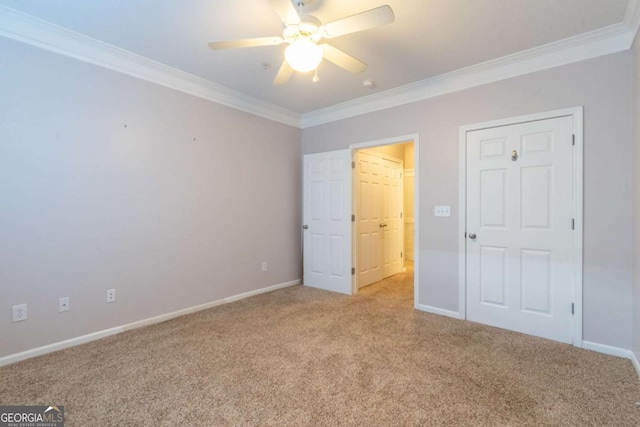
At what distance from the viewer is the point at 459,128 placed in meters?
3.18

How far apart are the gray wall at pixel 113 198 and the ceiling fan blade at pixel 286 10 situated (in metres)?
1.93

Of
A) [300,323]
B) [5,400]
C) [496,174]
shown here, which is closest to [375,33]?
[496,174]

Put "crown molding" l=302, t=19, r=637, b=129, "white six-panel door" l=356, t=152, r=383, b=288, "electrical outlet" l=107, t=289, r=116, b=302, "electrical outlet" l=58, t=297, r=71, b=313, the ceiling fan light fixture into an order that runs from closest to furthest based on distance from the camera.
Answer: the ceiling fan light fixture < "crown molding" l=302, t=19, r=637, b=129 < "electrical outlet" l=58, t=297, r=71, b=313 < "electrical outlet" l=107, t=289, r=116, b=302 < "white six-panel door" l=356, t=152, r=383, b=288

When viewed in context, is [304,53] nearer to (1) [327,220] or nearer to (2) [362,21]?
(2) [362,21]

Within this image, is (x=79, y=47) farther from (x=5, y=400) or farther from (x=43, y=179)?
(x=5, y=400)

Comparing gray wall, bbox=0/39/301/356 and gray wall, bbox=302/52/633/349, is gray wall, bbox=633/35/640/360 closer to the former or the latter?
gray wall, bbox=302/52/633/349

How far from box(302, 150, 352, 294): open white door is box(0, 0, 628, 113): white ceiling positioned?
4.50 ft

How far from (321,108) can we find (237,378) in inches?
137

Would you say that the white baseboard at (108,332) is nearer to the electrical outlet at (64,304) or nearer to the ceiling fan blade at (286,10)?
the electrical outlet at (64,304)

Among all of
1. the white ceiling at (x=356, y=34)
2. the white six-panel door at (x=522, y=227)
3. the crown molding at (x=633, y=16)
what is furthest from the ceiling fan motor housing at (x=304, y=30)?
the crown molding at (x=633, y=16)

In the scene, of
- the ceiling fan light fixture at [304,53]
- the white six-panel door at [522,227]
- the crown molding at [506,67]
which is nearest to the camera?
the ceiling fan light fixture at [304,53]

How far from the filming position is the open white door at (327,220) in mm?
4129

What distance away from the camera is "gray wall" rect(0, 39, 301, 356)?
2322mm

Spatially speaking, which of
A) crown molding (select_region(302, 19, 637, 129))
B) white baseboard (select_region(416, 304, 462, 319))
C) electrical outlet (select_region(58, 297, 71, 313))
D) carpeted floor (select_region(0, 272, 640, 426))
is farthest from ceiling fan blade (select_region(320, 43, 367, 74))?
electrical outlet (select_region(58, 297, 71, 313))
